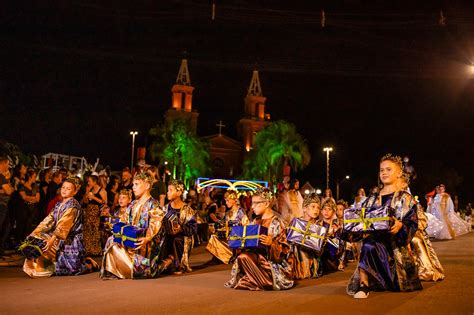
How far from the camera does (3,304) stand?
546cm

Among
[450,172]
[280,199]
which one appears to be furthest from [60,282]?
[450,172]

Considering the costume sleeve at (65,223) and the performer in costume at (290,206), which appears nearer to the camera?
the costume sleeve at (65,223)

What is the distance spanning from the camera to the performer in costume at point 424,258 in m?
7.12

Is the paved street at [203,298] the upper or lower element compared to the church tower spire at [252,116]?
lower

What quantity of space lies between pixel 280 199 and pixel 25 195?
26.0 ft

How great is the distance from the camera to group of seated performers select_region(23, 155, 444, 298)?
5.98 meters

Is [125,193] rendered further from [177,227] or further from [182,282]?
[182,282]

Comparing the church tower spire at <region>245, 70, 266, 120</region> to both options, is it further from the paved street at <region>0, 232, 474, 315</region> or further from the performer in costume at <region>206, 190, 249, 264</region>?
the paved street at <region>0, 232, 474, 315</region>

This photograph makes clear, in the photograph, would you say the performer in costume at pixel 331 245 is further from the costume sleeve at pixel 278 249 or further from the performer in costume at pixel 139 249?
the performer in costume at pixel 139 249

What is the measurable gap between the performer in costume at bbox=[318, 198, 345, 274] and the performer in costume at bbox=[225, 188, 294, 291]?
2093 mm

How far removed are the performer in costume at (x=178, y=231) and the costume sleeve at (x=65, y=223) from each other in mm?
1693

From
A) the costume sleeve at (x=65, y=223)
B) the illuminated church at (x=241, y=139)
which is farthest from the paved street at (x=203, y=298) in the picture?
the illuminated church at (x=241, y=139)

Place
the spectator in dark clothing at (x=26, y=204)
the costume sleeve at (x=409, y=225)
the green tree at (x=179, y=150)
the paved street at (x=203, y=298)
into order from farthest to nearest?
the green tree at (x=179, y=150) → the spectator in dark clothing at (x=26, y=204) → the costume sleeve at (x=409, y=225) → the paved street at (x=203, y=298)

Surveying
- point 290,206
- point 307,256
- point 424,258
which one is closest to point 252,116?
point 290,206
